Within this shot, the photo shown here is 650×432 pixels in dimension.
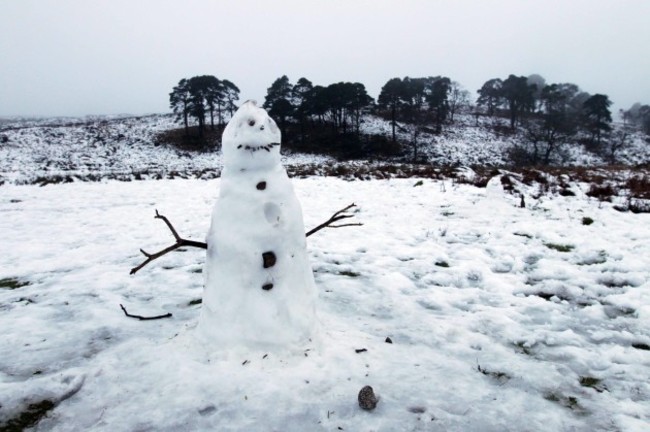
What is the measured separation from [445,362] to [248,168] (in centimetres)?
184

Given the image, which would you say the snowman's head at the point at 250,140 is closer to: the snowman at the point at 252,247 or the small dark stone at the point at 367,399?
the snowman at the point at 252,247

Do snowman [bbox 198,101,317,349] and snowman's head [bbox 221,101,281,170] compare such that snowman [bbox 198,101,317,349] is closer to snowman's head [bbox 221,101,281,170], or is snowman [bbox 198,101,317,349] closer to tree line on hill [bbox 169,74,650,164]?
snowman's head [bbox 221,101,281,170]

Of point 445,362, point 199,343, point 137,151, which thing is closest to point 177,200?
point 199,343

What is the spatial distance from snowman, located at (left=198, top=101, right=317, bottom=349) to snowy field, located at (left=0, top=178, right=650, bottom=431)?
18cm

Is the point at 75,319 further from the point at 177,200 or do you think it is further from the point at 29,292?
the point at 177,200

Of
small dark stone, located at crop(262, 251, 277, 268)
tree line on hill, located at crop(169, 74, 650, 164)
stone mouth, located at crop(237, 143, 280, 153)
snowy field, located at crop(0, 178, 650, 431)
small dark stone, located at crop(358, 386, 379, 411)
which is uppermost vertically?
tree line on hill, located at crop(169, 74, 650, 164)

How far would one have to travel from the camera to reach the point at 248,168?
2.29 meters

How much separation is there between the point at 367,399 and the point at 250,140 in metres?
1.63

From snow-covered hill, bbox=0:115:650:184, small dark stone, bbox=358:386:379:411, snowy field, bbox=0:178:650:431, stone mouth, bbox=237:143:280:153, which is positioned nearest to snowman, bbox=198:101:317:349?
stone mouth, bbox=237:143:280:153

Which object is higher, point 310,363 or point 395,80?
point 395,80

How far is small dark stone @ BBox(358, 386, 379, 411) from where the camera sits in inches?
77.3

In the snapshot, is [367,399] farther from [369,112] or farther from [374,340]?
[369,112]

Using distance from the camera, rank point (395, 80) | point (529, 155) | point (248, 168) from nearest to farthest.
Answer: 1. point (248, 168)
2. point (529, 155)
3. point (395, 80)

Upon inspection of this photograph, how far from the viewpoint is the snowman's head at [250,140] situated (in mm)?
2244
